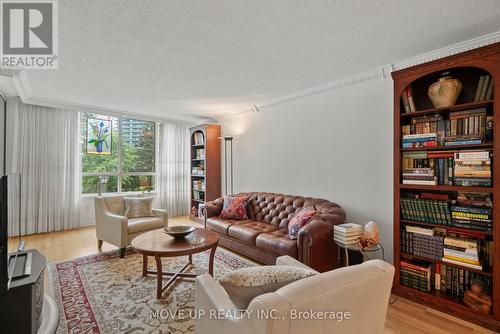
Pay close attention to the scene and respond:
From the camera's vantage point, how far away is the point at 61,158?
4.73 m

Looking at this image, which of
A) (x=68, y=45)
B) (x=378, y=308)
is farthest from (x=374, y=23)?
(x=68, y=45)

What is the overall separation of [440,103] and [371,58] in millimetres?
825

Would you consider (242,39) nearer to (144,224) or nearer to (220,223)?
(220,223)

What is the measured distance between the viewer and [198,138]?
5.75 metres

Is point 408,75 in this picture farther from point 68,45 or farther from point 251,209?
point 68,45

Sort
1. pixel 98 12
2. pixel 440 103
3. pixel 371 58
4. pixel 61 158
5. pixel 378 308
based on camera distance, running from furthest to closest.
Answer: pixel 61 158
pixel 371 58
pixel 440 103
pixel 98 12
pixel 378 308

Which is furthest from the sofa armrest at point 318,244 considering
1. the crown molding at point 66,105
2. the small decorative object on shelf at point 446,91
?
the crown molding at point 66,105

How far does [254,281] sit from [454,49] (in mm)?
2883

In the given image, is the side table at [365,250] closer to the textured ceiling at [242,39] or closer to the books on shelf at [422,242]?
the books on shelf at [422,242]

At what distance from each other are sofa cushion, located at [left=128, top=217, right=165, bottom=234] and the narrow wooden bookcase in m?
3.20

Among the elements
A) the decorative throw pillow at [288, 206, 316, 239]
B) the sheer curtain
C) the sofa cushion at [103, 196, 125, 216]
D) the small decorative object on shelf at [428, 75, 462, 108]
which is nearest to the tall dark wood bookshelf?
the sheer curtain

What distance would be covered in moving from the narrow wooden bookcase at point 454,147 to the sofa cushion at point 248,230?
156 cm

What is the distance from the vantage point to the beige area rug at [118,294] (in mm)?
1979

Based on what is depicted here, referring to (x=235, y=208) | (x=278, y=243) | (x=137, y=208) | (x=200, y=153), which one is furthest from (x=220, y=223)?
(x=200, y=153)
